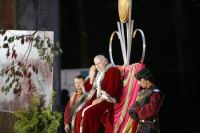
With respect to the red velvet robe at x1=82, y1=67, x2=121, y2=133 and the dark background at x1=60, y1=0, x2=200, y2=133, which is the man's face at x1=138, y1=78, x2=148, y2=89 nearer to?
the red velvet robe at x1=82, y1=67, x2=121, y2=133

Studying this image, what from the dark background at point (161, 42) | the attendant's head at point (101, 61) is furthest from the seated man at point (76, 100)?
the dark background at point (161, 42)

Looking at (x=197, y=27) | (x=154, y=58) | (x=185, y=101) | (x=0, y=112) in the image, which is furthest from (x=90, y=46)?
(x=0, y=112)

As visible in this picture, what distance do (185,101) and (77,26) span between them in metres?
5.41

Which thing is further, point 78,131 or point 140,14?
point 140,14

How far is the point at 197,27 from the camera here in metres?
16.9

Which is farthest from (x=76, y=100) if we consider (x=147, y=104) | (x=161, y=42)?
(x=161, y=42)

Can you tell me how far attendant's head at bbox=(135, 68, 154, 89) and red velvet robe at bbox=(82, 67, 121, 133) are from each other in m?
0.75

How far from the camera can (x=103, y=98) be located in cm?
920

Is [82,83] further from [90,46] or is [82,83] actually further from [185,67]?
[90,46]

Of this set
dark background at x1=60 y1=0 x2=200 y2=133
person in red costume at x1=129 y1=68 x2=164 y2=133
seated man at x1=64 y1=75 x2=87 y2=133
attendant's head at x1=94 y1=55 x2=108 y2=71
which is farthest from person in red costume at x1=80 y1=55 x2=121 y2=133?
dark background at x1=60 y1=0 x2=200 y2=133

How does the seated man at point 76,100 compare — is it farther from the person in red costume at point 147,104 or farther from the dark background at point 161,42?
the dark background at point 161,42

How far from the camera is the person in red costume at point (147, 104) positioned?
825 centimetres

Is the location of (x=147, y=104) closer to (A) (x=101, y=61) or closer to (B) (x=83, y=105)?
(A) (x=101, y=61)

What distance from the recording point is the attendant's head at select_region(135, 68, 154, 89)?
329 inches
